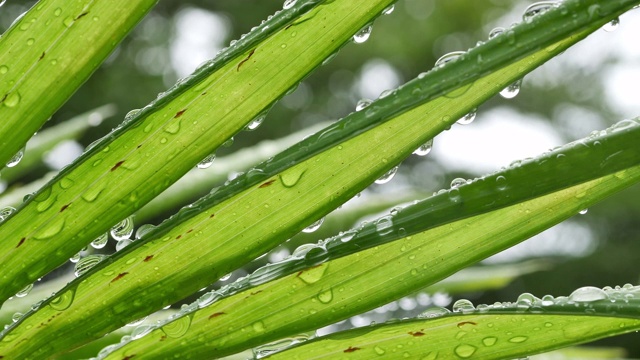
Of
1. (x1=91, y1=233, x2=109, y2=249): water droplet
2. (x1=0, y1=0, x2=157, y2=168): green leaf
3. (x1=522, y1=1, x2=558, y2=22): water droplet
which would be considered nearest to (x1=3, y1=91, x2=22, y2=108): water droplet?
(x1=0, y1=0, x2=157, y2=168): green leaf

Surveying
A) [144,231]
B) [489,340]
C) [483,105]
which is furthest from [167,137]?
[483,105]

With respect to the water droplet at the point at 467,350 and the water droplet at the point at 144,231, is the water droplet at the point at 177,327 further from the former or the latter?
the water droplet at the point at 467,350

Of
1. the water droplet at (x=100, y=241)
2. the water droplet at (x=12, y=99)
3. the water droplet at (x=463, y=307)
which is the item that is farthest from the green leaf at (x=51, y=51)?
the water droplet at (x=463, y=307)

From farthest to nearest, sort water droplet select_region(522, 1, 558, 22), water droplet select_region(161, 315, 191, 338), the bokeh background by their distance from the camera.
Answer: the bokeh background → water droplet select_region(161, 315, 191, 338) → water droplet select_region(522, 1, 558, 22)

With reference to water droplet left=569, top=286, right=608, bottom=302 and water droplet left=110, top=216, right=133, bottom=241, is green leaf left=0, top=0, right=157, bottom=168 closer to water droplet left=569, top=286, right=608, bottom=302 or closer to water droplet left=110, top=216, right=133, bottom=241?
water droplet left=110, top=216, right=133, bottom=241

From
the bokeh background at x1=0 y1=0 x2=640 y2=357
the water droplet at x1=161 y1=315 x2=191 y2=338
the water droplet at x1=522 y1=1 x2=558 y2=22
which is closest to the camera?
the water droplet at x1=522 y1=1 x2=558 y2=22
